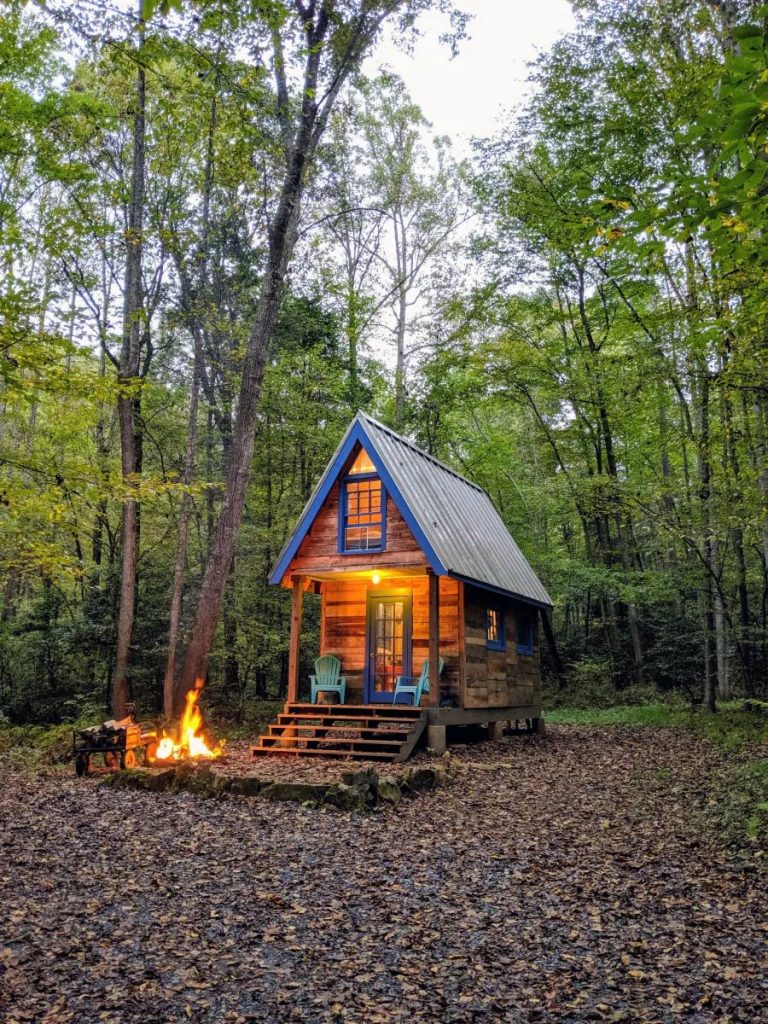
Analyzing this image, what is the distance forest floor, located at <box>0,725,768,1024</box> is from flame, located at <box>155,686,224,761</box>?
1979 millimetres

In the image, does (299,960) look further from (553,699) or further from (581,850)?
(553,699)

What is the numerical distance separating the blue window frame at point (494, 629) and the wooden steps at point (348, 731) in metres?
2.99

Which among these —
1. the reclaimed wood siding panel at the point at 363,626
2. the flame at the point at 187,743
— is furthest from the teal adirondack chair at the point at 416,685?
the flame at the point at 187,743

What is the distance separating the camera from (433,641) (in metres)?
11.8

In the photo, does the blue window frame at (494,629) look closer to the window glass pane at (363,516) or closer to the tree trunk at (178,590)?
the window glass pane at (363,516)

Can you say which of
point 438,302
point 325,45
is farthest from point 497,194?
point 325,45

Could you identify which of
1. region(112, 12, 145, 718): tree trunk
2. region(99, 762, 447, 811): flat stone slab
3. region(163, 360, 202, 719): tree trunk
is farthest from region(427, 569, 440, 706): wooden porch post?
region(112, 12, 145, 718): tree trunk

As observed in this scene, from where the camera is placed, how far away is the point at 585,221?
5.51 m

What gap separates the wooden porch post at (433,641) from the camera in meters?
11.7

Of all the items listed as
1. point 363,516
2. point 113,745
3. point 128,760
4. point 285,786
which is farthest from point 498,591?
point 113,745

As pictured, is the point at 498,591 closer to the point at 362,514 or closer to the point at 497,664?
the point at 497,664

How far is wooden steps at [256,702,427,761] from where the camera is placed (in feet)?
35.8

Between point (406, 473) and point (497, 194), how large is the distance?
1255cm

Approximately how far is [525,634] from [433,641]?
546 cm
